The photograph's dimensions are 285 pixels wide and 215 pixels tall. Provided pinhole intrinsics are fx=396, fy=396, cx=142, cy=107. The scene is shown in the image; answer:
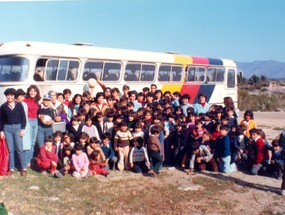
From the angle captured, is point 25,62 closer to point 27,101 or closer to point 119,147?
point 27,101

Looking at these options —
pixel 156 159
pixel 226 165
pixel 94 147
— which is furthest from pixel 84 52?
pixel 226 165

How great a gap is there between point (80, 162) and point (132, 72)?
18.8ft

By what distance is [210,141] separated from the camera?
8.37 m

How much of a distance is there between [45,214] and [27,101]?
2.89 m

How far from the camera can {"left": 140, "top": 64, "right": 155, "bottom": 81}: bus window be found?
13.1 metres

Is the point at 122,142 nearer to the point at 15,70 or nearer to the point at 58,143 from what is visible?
the point at 58,143

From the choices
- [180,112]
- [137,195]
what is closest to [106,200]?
[137,195]

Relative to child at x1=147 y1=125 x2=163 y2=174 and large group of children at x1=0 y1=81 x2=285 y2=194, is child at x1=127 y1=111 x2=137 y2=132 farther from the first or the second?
child at x1=147 y1=125 x2=163 y2=174

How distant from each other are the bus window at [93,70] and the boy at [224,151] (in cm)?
457

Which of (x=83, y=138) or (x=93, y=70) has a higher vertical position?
(x=93, y=70)

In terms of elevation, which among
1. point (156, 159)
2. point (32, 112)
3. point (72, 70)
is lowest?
point (156, 159)

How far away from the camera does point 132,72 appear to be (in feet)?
41.6

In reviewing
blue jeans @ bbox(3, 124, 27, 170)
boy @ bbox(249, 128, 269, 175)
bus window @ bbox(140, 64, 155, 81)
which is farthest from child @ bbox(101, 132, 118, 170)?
bus window @ bbox(140, 64, 155, 81)

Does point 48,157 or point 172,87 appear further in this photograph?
point 172,87
